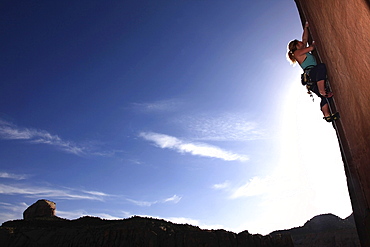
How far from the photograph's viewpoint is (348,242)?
57188mm

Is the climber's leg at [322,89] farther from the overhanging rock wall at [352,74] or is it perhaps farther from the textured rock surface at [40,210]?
the textured rock surface at [40,210]

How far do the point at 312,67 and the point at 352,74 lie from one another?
1888 millimetres

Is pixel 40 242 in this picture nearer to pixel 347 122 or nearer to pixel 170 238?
pixel 170 238

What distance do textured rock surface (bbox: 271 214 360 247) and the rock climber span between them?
225ft

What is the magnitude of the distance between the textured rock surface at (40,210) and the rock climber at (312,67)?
269ft

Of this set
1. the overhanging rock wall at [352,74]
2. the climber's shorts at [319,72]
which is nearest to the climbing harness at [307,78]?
the climber's shorts at [319,72]

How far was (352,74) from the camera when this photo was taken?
9.93 feet

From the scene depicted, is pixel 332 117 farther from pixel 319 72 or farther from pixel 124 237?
pixel 124 237

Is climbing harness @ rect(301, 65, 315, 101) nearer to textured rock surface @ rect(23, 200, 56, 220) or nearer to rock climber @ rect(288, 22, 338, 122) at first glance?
rock climber @ rect(288, 22, 338, 122)

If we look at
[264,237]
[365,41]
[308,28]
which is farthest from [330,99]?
[264,237]

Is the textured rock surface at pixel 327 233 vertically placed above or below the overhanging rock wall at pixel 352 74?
above

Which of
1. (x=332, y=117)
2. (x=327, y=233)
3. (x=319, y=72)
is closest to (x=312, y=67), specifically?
(x=319, y=72)

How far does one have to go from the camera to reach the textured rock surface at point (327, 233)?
5888 cm

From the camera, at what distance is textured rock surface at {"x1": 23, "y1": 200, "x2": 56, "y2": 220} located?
2694 inches
